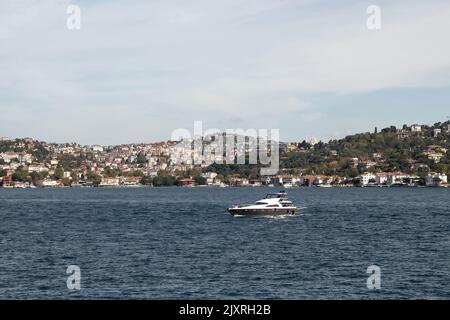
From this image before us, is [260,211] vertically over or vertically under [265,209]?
under

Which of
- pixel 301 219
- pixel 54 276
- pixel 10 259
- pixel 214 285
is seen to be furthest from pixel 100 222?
pixel 214 285

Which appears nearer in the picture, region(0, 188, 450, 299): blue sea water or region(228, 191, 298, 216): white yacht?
region(0, 188, 450, 299): blue sea water

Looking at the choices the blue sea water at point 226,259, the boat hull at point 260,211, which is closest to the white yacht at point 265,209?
the boat hull at point 260,211

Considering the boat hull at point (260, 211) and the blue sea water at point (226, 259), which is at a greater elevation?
the boat hull at point (260, 211)

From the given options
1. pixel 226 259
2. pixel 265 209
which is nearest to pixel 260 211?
pixel 265 209

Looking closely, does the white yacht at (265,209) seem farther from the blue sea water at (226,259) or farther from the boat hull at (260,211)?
the blue sea water at (226,259)

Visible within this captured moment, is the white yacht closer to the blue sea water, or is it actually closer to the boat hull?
the boat hull

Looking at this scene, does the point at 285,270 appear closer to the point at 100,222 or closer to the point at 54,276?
the point at 54,276

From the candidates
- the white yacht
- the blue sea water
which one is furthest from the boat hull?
the blue sea water

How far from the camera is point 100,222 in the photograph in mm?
77312

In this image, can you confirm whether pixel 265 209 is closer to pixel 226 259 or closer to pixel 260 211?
pixel 260 211

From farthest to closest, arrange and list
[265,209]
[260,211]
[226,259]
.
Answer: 1. [265,209]
2. [260,211]
3. [226,259]
